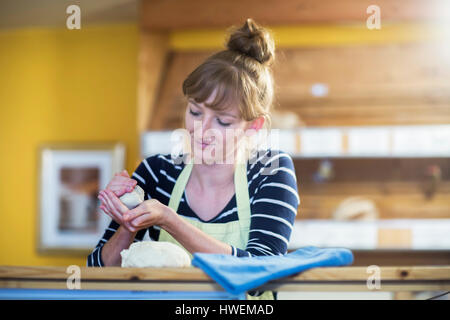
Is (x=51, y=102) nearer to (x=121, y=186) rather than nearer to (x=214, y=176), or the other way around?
(x=214, y=176)

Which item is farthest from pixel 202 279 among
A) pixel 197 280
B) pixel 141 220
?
pixel 141 220

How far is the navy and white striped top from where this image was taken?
3.44 feet

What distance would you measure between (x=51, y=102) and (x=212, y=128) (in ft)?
9.93

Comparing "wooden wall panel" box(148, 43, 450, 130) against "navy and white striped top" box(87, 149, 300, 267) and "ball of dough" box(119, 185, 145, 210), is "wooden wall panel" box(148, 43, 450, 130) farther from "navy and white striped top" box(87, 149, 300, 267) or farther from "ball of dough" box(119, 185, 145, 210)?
"ball of dough" box(119, 185, 145, 210)

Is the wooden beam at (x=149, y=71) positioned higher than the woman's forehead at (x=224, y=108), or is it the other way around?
the wooden beam at (x=149, y=71)

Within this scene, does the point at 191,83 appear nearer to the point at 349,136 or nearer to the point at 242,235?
the point at 242,235

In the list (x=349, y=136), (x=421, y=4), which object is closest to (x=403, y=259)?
(x=349, y=136)

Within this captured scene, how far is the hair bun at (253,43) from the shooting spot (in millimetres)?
1230

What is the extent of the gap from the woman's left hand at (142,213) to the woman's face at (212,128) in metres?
0.26

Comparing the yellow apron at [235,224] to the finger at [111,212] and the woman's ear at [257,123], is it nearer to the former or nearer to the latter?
the woman's ear at [257,123]

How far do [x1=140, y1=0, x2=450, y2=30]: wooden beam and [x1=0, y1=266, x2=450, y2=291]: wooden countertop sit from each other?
253 centimetres

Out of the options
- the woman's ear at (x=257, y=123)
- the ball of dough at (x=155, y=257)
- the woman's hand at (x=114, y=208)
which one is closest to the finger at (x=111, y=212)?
the woman's hand at (x=114, y=208)

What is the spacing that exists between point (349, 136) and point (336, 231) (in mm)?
576
